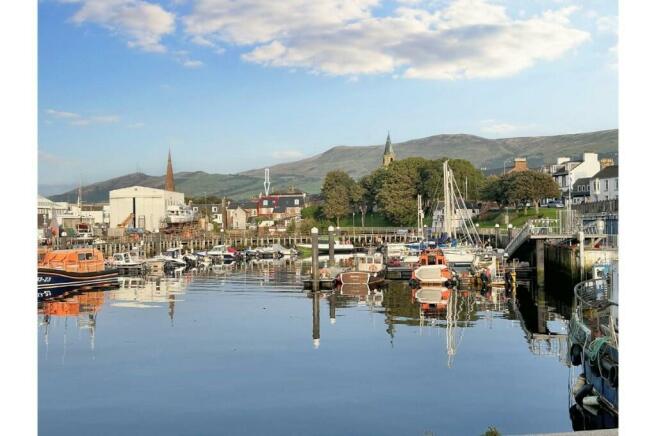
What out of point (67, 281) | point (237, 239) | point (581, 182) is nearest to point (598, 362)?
point (67, 281)

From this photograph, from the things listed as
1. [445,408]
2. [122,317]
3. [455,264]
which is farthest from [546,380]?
[455,264]

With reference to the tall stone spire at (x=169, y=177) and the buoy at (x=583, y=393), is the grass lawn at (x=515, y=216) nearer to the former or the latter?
the buoy at (x=583, y=393)

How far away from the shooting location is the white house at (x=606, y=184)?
46.1 m

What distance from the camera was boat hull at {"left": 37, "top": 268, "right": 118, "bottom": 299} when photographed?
91.8 feet

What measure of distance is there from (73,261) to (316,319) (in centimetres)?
1506

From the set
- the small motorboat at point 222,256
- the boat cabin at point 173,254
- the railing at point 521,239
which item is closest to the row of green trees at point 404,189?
the small motorboat at point 222,256

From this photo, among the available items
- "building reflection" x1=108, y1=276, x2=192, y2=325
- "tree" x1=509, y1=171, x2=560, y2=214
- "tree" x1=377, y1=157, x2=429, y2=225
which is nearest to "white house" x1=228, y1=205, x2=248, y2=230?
"tree" x1=377, y1=157, x2=429, y2=225

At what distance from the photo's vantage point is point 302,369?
13.4 m

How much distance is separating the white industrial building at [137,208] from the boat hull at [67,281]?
45.8m
